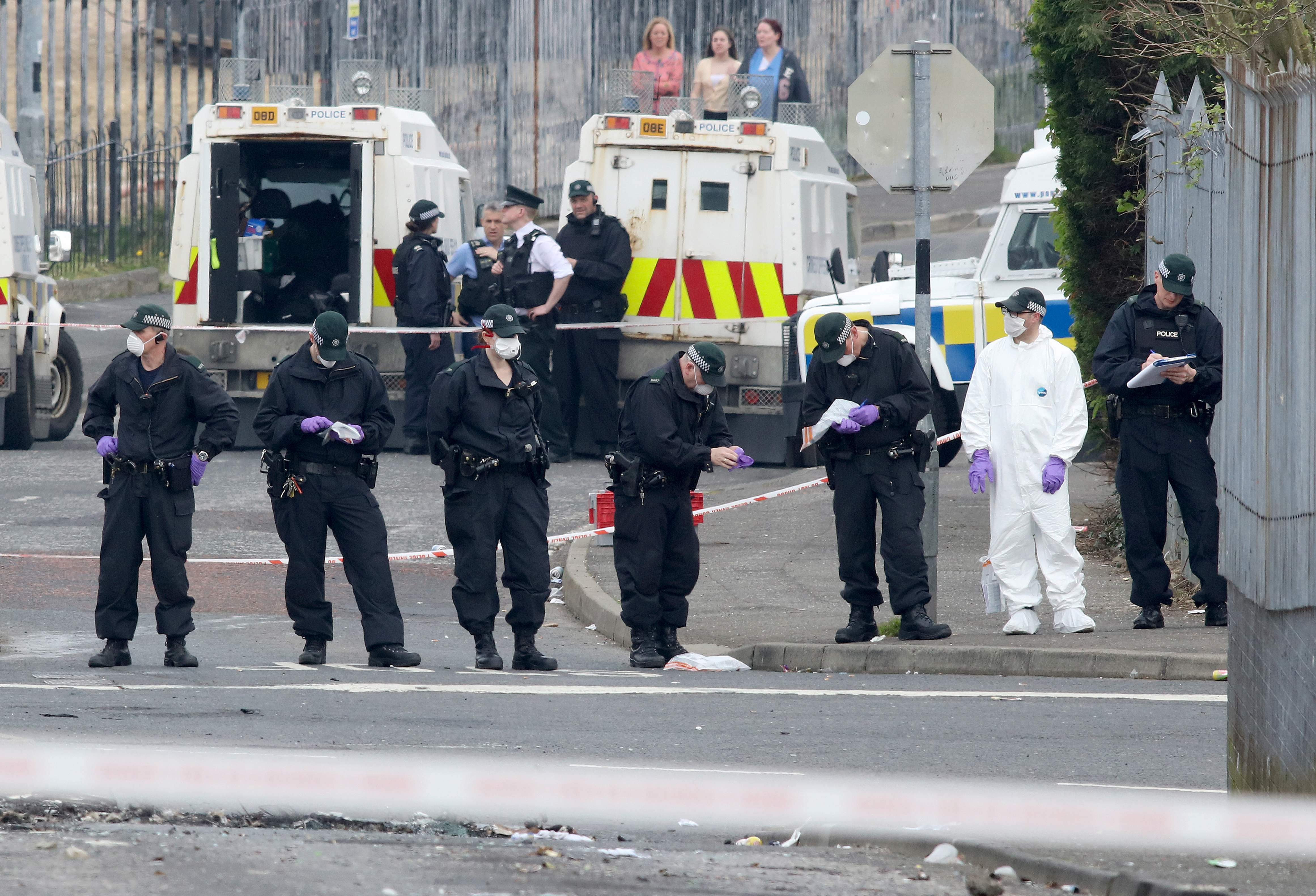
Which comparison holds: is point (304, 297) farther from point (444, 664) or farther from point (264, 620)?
point (444, 664)

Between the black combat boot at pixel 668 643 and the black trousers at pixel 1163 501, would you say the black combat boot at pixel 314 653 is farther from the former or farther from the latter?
the black trousers at pixel 1163 501

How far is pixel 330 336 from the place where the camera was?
9883 mm

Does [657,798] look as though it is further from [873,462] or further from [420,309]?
[420,309]

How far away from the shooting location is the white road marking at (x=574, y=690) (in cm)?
866

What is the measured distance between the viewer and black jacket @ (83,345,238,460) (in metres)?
9.74

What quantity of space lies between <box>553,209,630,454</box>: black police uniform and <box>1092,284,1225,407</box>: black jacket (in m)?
7.25

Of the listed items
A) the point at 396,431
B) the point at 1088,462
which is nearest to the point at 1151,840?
the point at 1088,462

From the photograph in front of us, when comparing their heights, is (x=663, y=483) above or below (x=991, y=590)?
above

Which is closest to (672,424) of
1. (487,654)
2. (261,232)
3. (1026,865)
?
(487,654)

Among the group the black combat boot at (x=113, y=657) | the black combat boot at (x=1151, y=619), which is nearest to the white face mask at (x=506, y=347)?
the black combat boot at (x=113, y=657)

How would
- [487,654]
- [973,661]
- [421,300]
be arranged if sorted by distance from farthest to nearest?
[421,300] → [487,654] → [973,661]

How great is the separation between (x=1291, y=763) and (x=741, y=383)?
455 inches

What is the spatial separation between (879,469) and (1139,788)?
12.3 feet

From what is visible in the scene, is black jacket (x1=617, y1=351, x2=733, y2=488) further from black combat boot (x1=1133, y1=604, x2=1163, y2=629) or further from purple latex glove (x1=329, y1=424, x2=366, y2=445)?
black combat boot (x1=1133, y1=604, x2=1163, y2=629)
